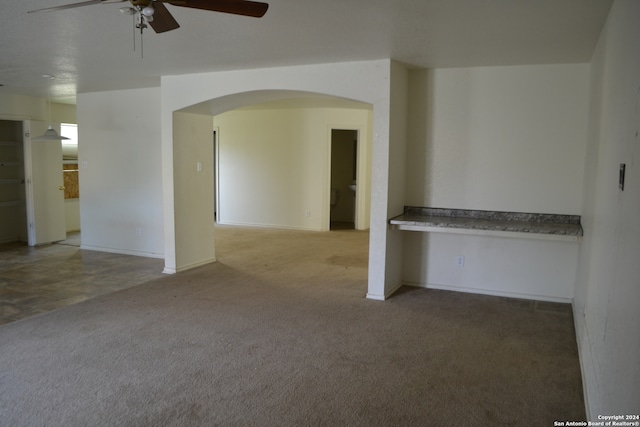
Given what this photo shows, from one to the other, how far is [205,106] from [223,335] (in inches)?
112

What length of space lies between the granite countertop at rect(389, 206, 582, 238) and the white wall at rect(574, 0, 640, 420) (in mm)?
827

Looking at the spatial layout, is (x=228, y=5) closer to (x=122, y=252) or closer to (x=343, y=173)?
(x=122, y=252)

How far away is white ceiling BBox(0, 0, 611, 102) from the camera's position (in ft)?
9.36

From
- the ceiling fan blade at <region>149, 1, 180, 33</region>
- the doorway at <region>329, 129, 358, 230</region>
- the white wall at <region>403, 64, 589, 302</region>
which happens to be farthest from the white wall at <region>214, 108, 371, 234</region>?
the ceiling fan blade at <region>149, 1, 180, 33</region>

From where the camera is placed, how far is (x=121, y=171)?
6410 millimetres

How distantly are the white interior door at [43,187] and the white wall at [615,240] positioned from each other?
7.27 m

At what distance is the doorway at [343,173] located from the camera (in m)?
9.92

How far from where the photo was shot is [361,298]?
14.9 feet

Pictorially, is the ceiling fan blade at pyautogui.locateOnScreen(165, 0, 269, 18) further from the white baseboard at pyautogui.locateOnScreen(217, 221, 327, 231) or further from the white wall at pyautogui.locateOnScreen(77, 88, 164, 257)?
the white baseboard at pyautogui.locateOnScreen(217, 221, 327, 231)

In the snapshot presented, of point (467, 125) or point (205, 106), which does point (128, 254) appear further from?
point (467, 125)

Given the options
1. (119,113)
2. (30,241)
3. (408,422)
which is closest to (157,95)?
(119,113)

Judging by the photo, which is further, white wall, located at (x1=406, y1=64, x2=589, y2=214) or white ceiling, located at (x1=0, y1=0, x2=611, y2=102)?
white wall, located at (x1=406, y1=64, x2=589, y2=214)

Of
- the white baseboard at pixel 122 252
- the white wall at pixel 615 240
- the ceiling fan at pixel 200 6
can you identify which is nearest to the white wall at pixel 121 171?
the white baseboard at pixel 122 252

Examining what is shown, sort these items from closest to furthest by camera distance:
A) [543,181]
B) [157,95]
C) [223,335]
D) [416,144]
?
[223,335] < [543,181] < [416,144] < [157,95]
